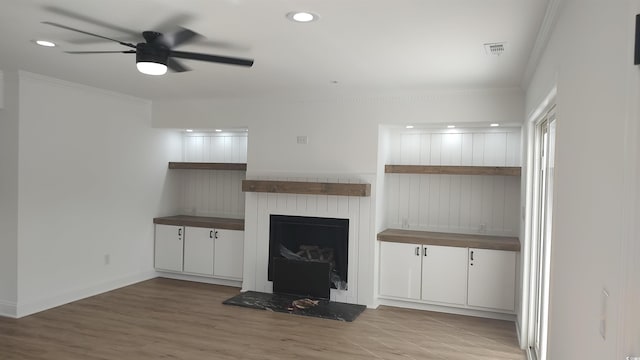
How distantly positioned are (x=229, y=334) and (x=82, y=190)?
8.36 ft

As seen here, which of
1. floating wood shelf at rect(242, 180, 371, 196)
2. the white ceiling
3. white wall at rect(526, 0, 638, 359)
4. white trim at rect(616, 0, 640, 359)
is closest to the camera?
white trim at rect(616, 0, 640, 359)

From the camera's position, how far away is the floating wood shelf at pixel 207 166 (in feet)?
20.7

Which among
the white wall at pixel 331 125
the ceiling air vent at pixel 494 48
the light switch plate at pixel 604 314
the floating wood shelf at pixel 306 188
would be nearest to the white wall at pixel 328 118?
the white wall at pixel 331 125

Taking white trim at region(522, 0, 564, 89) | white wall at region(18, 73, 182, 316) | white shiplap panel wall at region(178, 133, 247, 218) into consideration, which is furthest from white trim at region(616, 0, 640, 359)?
white shiplap panel wall at region(178, 133, 247, 218)

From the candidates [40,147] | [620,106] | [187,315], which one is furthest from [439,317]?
[40,147]

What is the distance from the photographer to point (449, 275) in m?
5.16

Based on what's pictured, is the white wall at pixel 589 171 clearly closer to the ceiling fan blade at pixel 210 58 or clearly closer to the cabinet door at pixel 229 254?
the ceiling fan blade at pixel 210 58

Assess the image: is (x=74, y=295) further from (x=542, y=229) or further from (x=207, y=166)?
(x=542, y=229)

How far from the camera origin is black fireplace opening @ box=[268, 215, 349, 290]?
5.50 metres

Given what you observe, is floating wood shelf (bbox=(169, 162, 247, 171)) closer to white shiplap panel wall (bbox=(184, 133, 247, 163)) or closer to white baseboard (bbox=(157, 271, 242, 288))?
white shiplap panel wall (bbox=(184, 133, 247, 163))

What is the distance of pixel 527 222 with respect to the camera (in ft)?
13.3

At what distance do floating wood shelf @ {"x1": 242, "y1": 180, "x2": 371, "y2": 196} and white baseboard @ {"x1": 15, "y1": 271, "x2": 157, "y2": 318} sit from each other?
2.07 meters

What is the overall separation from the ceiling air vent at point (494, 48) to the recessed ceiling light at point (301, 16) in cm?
129

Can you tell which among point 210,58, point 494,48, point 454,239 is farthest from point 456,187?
point 210,58
